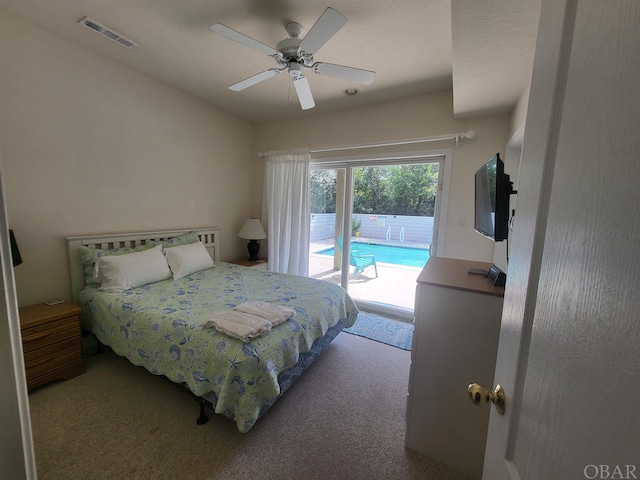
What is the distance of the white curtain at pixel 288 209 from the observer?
363 centimetres

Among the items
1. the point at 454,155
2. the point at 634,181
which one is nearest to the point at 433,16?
the point at 454,155

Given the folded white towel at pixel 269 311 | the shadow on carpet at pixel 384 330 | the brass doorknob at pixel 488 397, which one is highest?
the brass doorknob at pixel 488 397

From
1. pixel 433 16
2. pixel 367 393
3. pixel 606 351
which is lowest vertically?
pixel 367 393

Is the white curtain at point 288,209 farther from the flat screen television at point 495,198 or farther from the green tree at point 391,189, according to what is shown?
the flat screen television at point 495,198

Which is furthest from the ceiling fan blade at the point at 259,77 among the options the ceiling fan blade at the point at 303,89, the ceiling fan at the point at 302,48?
the ceiling fan blade at the point at 303,89

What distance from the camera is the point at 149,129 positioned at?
2766mm

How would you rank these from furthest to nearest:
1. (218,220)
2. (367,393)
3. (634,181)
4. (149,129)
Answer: (218,220)
(149,129)
(367,393)
(634,181)

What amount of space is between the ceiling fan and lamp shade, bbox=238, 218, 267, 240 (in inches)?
77.7

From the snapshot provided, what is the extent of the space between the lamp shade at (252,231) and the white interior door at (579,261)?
3394mm

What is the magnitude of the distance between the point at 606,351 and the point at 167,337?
1978 mm

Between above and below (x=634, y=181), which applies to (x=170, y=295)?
below

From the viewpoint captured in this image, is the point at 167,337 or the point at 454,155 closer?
the point at 167,337

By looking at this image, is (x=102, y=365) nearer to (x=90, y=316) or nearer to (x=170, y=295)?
(x=90, y=316)

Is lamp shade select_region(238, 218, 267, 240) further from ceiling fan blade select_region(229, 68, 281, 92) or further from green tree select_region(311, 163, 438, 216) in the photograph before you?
ceiling fan blade select_region(229, 68, 281, 92)
